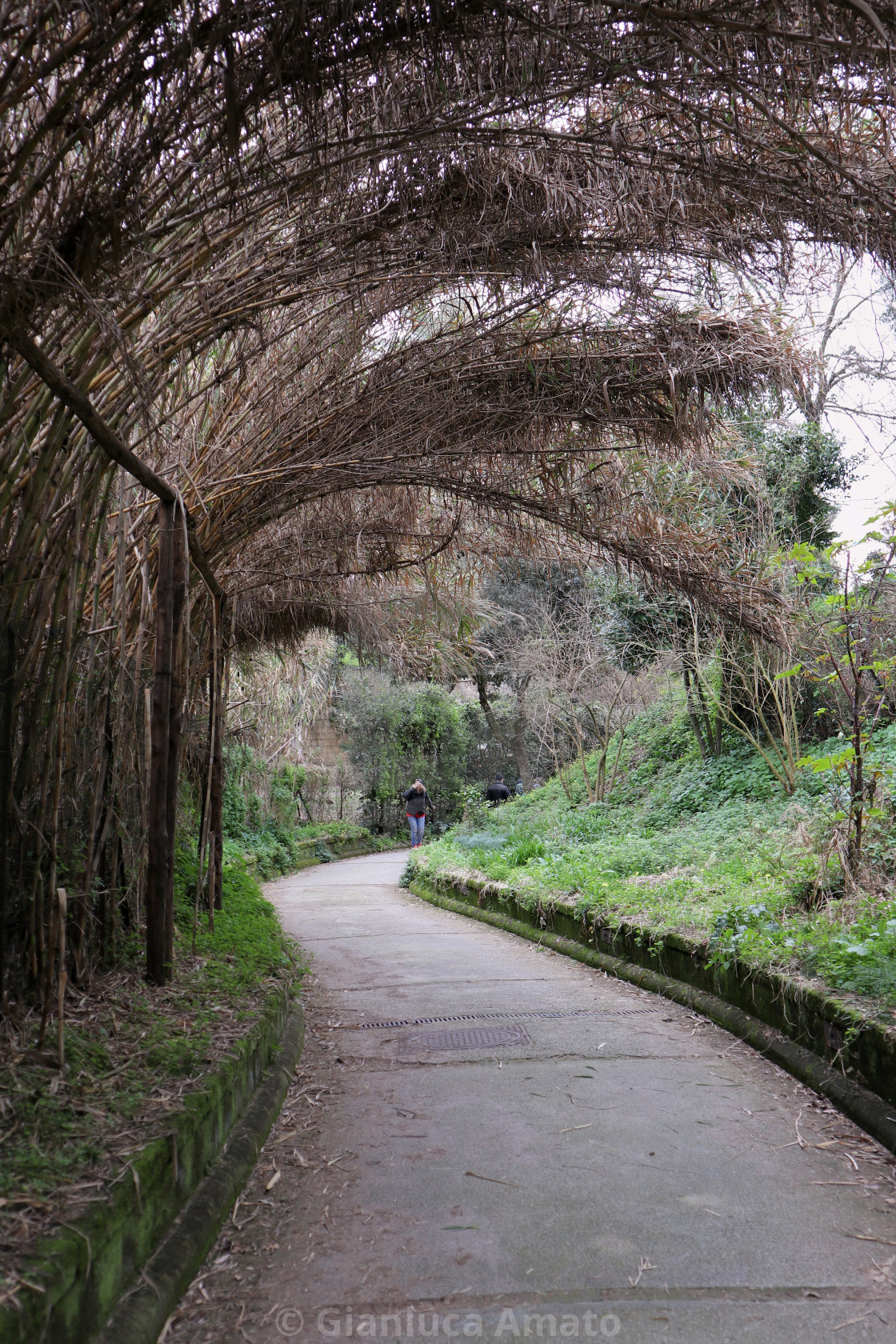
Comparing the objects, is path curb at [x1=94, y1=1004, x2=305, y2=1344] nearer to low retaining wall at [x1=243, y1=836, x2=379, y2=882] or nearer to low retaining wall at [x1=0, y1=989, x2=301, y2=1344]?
low retaining wall at [x1=0, y1=989, x2=301, y2=1344]

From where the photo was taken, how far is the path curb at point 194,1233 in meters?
1.95

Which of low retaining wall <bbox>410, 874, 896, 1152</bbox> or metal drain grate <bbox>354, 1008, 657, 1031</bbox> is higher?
low retaining wall <bbox>410, 874, 896, 1152</bbox>

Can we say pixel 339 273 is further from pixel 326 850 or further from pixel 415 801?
pixel 326 850

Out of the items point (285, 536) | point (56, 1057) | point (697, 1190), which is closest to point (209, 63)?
point (56, 1057)

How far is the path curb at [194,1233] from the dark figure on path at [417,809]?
13.3 meters

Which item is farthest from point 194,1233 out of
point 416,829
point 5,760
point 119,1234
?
point 416,829

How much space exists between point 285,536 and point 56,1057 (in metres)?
4.29

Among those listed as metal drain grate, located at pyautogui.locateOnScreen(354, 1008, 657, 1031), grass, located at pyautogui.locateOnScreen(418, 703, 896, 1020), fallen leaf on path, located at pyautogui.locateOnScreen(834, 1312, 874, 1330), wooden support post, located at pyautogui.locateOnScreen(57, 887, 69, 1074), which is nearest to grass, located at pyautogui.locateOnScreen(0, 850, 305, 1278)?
wooden support post, located at pyautogui.locateOnScreen(57, 887, 69, 1074)

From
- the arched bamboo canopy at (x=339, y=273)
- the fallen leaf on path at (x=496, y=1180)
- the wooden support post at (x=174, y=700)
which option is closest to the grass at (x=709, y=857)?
the fallen leaf on path at (x=496, y=1180)

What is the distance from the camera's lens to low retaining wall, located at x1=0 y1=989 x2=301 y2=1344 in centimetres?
164

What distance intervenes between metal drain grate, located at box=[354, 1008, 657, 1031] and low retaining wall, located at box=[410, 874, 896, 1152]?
0.39 meters

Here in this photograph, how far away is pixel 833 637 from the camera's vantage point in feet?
21.3

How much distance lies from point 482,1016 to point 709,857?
9.96 feet

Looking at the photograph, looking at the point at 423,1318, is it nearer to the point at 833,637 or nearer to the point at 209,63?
the point at 209,63
